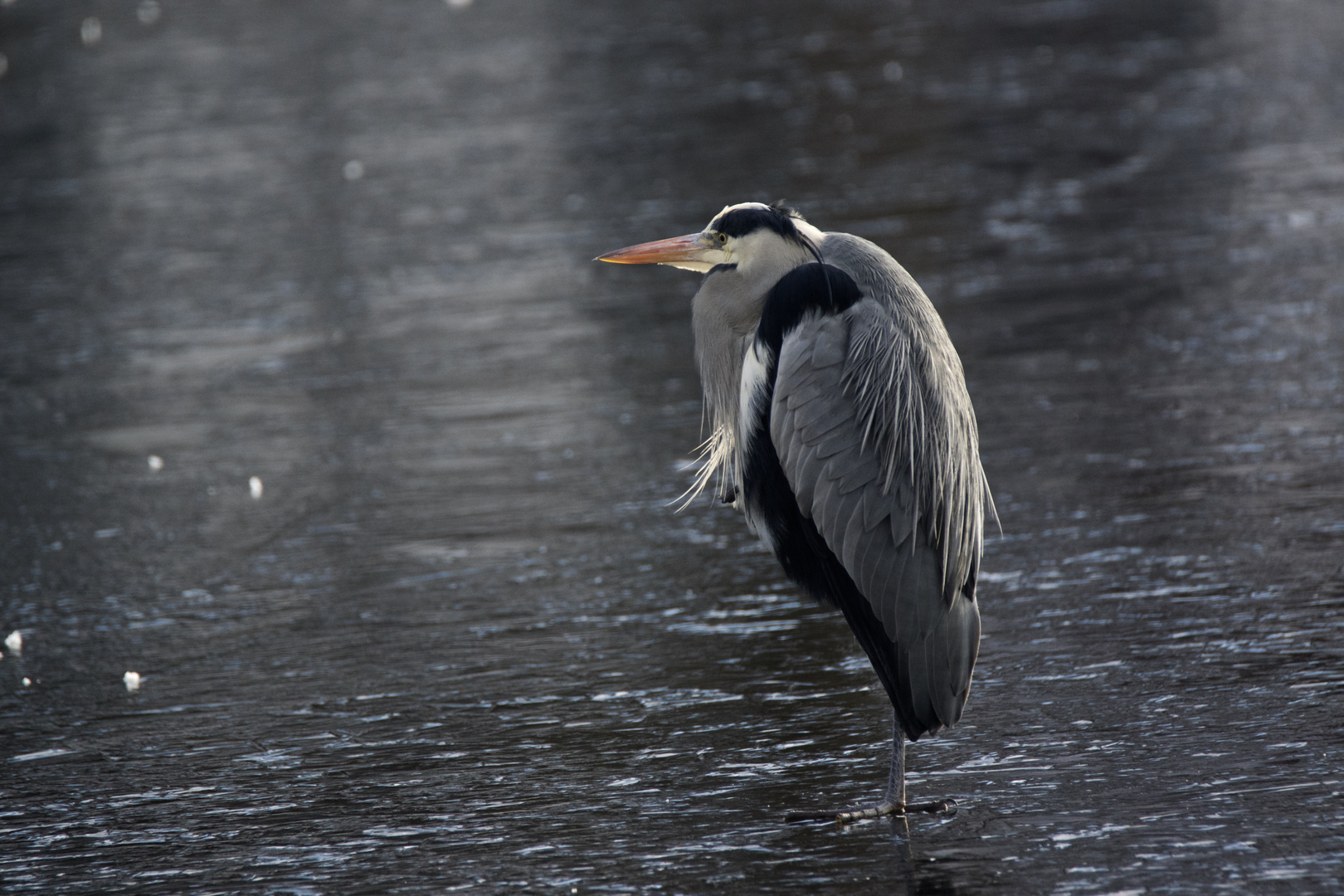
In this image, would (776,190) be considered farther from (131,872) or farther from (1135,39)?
(131,872)

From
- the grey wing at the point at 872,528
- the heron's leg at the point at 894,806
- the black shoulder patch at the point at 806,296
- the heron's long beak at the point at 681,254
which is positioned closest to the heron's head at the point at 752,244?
the heron's long beak at the point at 681,254

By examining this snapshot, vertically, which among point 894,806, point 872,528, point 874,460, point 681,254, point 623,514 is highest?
point 681,254

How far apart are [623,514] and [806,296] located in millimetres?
2575

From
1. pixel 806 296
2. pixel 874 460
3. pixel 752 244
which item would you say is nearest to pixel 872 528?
pixel 874 460

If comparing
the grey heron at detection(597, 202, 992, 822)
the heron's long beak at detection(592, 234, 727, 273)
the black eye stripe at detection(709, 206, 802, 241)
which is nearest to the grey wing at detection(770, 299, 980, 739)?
the grey heron at detection(597, 202, 992, 822)

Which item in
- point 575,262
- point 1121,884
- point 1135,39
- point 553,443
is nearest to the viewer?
point 1121,884

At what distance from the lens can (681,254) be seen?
4.45 metres

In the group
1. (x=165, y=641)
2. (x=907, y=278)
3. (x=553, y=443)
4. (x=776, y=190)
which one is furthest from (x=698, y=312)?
(x=776, y=190)

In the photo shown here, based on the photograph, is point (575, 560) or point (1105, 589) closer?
point (1105, 589)

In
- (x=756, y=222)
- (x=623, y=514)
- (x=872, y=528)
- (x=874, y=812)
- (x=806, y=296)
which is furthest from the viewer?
(x=623, y=514)

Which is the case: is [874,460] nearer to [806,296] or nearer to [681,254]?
[806,296]

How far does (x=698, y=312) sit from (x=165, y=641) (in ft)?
7.91

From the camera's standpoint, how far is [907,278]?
422cm

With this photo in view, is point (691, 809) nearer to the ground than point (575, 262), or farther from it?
nearer to the ground
